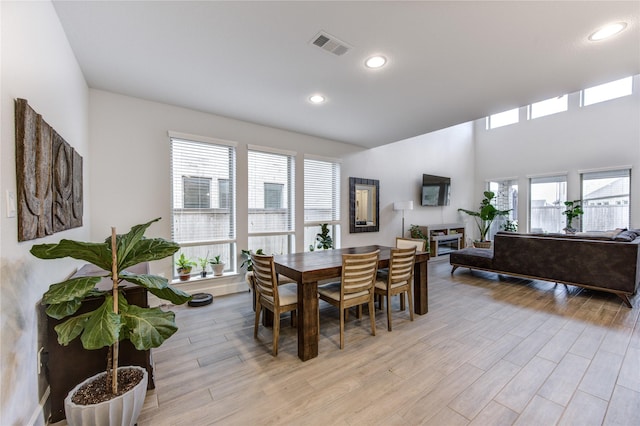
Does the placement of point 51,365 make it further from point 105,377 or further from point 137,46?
point 137,46

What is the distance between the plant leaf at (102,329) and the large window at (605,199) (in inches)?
369

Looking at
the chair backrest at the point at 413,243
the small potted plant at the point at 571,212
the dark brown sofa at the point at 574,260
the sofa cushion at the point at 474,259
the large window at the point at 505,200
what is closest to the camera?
the dark brown sofa at the point at 574,260

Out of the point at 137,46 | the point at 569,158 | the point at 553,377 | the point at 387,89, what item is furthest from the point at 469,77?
the point at 569,158

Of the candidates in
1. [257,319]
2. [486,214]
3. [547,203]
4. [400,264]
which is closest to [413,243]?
[400,264]

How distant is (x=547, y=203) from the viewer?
729 centimetres

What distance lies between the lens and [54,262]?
1854mm

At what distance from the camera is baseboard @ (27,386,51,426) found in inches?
57.4

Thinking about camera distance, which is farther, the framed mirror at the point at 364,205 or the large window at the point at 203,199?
the framed mirror at the point at 364,205

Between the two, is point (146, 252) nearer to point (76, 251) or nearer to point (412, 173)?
point (76, 251)

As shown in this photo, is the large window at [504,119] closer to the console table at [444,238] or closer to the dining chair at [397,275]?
the console table at [444,238]

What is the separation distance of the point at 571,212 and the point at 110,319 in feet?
29.8

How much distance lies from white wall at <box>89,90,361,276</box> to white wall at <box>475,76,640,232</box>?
26.4 ft

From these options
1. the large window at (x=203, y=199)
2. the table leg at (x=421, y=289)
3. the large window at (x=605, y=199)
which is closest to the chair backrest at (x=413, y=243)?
the table leg at (x=421, y=289)

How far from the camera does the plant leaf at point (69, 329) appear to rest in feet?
4.19
